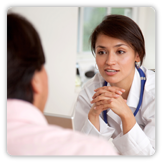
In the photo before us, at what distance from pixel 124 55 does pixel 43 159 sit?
11.2 inches

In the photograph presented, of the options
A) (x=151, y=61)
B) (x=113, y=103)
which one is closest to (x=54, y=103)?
(x=113, y=103)

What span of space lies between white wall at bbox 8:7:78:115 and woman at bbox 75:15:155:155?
8 centimetres

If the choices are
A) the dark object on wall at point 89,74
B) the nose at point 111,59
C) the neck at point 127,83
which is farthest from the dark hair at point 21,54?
the dark object on wall at point 89,74

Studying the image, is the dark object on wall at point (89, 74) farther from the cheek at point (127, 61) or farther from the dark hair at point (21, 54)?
the dark hair at point (21, 54)

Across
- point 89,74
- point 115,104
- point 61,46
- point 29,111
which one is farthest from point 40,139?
point 89,74

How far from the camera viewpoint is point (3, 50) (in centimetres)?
28

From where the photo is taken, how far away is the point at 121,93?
0.44 metres

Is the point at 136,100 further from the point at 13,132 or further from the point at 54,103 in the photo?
the point at 13,132

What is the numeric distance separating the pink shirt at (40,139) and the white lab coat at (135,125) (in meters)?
0.19

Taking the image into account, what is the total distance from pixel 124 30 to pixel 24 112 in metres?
0.29

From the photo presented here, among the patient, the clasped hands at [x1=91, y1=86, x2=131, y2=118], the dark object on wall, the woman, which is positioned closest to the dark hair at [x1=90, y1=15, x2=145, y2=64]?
the woman

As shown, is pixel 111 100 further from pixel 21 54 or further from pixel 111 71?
pixel 21 54

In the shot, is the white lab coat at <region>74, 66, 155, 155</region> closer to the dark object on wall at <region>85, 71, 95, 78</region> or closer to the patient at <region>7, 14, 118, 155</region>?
the patient at <region>7, 14, 118, 155</region>

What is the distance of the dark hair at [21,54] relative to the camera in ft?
0.80
